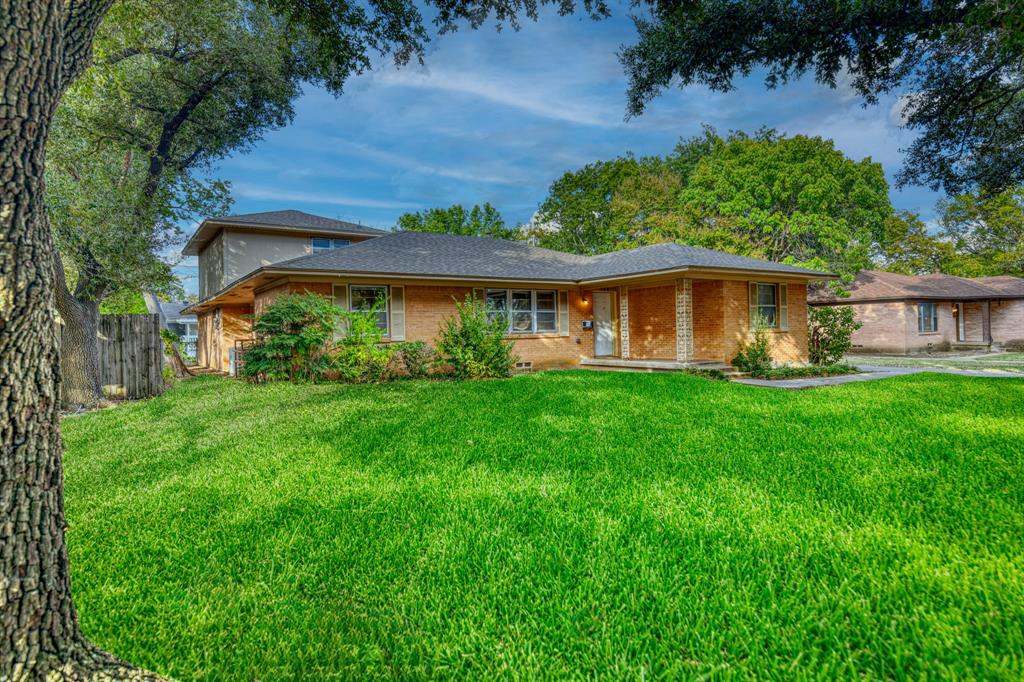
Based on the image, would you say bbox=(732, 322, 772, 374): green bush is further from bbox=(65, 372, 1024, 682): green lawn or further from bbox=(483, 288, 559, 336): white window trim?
bbox=(65, 372, 1024, 682): green lawn

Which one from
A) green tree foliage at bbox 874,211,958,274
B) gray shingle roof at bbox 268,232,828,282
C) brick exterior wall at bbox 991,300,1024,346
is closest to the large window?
gray shingle roof at bbox 268,232,828,282

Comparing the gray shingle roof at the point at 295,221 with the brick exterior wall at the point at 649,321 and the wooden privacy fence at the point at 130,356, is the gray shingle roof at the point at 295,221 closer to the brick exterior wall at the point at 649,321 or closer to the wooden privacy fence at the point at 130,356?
the brick exterior wall at the point at 649,321

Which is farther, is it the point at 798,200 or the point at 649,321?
the point at 798,200

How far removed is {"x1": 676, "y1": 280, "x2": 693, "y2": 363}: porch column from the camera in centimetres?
1317

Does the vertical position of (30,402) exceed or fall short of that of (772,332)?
it falls short

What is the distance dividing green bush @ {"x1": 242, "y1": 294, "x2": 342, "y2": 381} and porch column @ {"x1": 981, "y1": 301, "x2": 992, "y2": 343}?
109ft

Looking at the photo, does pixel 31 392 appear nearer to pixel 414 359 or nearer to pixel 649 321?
pixel 414 359

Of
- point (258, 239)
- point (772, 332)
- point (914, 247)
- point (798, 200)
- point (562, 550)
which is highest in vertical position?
point (798, 200)

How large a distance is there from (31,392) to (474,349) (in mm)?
10357

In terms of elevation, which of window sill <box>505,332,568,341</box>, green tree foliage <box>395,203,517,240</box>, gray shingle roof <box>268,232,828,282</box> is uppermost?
green tree foliage <box>395,203,517,240</box>

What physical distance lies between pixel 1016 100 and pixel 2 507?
15.8m

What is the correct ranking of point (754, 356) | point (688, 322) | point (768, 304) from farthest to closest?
1. point (768, 304)
2. point (688, 322)
3. point (754, 356)

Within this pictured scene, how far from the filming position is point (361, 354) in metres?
11.3

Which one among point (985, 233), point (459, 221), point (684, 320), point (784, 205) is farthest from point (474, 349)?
point (985, 233)
